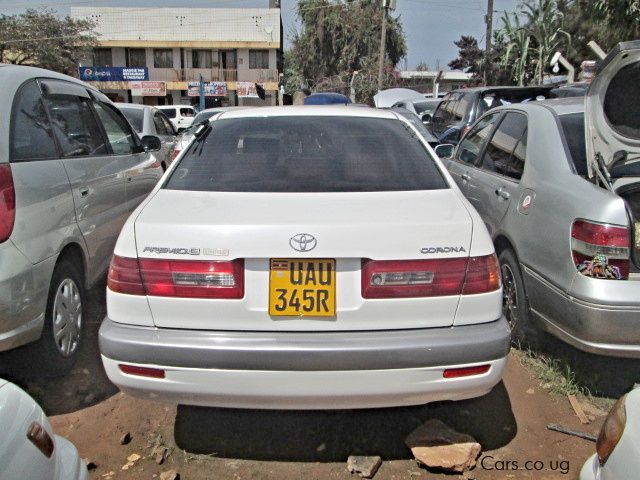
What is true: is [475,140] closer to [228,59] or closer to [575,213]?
[575,213]

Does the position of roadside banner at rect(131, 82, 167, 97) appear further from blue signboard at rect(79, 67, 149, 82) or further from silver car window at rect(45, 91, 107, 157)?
silver car window at rect(45, 91, 107, 157)

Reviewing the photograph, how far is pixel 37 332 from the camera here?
288 centimetres

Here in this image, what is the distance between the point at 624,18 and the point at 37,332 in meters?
10.2

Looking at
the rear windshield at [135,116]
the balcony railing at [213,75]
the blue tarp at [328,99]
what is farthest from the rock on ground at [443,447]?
the balcony railing at [213,75]

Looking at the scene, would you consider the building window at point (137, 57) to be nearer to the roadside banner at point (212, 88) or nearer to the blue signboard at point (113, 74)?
the blue signboard at point (113, 74)

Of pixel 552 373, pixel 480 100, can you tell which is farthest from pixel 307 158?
pixel 480 100

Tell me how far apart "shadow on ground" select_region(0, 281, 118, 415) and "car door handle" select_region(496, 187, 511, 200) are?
269 cm

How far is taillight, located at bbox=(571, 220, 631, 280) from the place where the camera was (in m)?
2.67

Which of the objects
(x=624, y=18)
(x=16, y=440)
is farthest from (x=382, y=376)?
(x=624, y=18)

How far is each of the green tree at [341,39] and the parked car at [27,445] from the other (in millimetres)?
34729

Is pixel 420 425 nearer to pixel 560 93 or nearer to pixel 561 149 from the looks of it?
pixel 561 149

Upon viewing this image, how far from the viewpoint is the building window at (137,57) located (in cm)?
4012

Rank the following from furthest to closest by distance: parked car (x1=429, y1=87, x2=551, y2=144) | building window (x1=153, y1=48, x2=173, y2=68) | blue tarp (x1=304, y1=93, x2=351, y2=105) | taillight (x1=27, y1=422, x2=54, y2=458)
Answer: building window (x1=153, y1=48, x2=173, y2=68) → blue tarp (x1=304, y1=93, x2=351, y2=105) → parked car (x1=429, y1=87, x2=551, y2=144) → taillight (x1=27, y1=422, x2=54, y2=458)

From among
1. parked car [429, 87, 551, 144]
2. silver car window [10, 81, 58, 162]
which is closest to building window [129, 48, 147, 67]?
parked car [429, 87, 551, 144]
